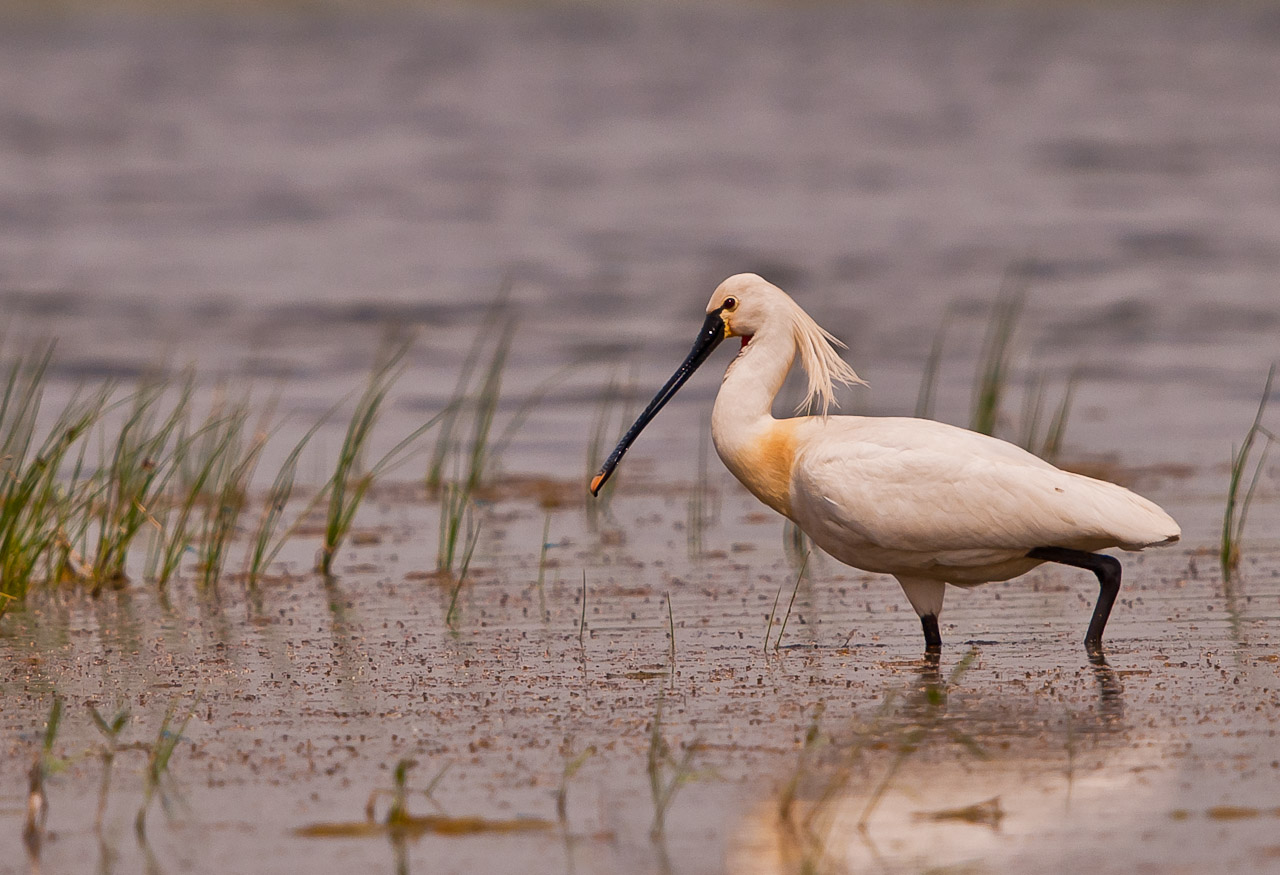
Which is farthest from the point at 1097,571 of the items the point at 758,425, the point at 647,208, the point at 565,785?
the point at 647,208

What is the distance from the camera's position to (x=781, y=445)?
7.17 metres

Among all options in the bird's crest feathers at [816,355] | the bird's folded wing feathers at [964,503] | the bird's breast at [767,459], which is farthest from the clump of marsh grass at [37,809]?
the bird's crest feathers at [816,355]

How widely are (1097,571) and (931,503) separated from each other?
0.66 metres

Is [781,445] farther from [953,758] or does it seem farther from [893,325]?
[893,325]

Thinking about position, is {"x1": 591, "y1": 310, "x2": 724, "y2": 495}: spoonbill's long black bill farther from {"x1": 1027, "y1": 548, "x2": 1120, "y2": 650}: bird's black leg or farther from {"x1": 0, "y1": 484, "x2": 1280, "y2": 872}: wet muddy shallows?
{"x1": 1027, "y1": 548, "x2": 1120, "y2": 650}: bird's black leg

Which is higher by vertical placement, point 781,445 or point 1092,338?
point 781,445

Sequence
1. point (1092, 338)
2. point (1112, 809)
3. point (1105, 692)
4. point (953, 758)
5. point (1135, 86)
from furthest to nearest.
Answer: point (1135, 86)
point (1092, 338)
point (1105, 692)
point (953, 758)
point (1112, 809)

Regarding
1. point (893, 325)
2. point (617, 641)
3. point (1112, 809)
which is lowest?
point (893, 325)

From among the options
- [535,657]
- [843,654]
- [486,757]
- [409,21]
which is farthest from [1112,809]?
[409,21]

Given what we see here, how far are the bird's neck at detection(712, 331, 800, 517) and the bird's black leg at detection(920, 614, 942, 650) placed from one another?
27.0 inches

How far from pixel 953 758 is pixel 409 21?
6705cm

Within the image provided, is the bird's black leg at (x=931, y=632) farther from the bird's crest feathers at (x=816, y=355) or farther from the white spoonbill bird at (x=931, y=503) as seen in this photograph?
the bird's crest feathers at (x=816, y=355)

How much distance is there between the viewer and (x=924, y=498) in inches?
264

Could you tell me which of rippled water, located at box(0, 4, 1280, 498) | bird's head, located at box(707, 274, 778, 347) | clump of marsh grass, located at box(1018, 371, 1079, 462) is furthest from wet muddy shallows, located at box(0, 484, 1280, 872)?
rippled water, located at box(0, 4, 1280, 498)
